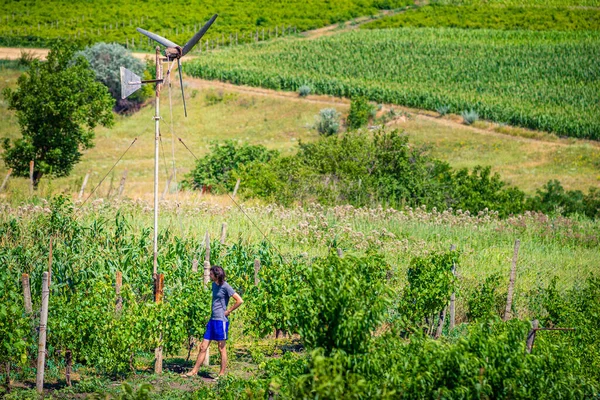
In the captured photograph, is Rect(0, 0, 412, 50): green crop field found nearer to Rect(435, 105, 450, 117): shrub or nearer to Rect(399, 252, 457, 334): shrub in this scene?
Rect(435, 105, 450, 117): shrub

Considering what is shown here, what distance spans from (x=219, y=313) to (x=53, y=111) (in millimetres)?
21368

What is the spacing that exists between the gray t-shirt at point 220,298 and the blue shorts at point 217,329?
2.9 inches

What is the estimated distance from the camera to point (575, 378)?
37.3 ft

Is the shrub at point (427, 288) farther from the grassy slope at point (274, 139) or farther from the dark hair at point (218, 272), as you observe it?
the grassy slope at point (274, 139)

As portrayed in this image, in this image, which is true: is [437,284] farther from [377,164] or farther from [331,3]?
[331,3]

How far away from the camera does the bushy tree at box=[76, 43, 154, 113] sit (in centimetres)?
5688

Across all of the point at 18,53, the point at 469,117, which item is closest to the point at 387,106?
the point at 469,117

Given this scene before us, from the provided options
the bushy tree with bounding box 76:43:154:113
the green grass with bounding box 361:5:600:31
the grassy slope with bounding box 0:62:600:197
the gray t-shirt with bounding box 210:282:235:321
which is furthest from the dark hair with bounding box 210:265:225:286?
the green grass with bounding box 361:5:600:31

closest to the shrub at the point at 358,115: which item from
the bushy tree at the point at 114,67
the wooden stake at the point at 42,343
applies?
the bushy tree at the point at 114,67

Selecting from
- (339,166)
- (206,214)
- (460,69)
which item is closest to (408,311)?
(206,214)

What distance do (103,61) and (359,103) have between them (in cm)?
1861

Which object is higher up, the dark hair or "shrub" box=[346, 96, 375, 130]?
the dark hair

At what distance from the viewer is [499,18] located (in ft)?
289

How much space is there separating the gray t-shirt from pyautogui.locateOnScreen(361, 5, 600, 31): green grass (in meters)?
75.3
